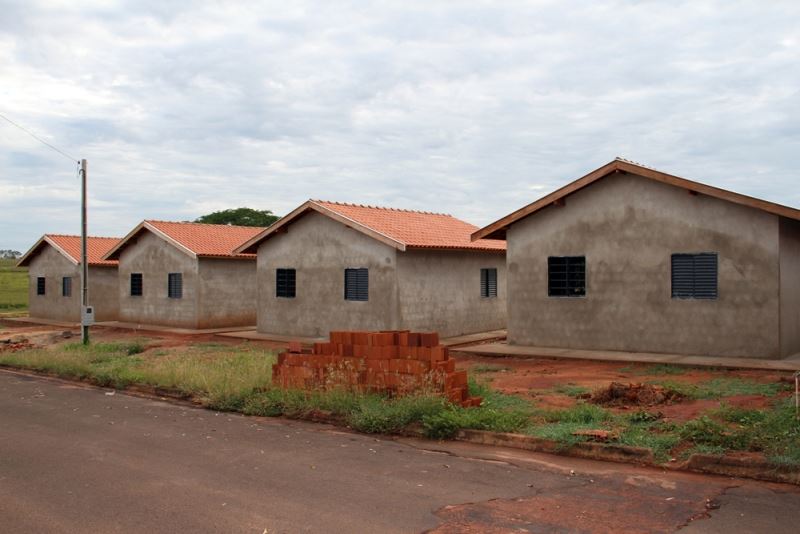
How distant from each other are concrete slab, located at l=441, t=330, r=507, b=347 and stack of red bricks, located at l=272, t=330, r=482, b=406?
897cm

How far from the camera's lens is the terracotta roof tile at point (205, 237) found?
2772 centimetres

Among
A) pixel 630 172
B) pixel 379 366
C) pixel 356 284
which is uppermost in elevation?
pixel 630 172

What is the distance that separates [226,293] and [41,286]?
13.2 metres

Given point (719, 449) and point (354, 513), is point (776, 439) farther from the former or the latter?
point (354, 513)

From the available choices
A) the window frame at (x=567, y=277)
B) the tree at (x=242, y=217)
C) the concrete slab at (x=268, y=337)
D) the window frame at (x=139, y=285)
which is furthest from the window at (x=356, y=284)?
the tree at (x=242, y=217)

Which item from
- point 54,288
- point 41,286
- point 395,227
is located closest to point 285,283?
point 395,227

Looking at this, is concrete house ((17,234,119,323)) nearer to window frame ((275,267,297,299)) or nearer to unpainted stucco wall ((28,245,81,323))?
unpainted stucco wall ((28,245,81,323))

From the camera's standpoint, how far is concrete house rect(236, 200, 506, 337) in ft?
69.2

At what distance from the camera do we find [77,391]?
1464 centimetres

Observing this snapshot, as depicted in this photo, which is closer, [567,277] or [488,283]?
[567,277]

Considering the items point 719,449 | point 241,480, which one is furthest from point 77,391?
point 719,449

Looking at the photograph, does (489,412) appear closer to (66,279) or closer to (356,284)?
(356,284)

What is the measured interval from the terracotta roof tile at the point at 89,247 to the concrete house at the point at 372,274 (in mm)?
10906

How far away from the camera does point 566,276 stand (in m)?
18.5
